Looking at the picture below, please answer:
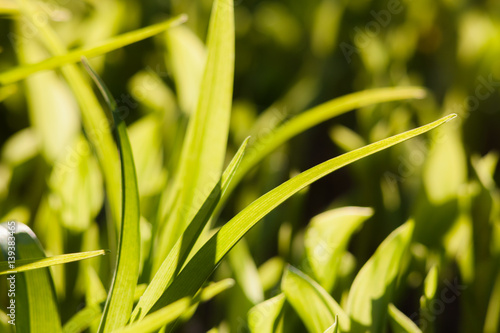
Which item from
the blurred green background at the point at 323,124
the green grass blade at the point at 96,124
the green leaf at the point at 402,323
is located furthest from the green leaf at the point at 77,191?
the green leaf at the point at 402,323

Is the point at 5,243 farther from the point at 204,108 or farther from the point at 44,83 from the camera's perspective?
the point at 44,83

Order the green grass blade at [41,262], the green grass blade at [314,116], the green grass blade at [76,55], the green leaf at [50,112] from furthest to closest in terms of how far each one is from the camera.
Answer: the green leaf at [50,112], the green grass blade at [314,116], the green grass blade at [76,55], the green grass blade at [41,262]

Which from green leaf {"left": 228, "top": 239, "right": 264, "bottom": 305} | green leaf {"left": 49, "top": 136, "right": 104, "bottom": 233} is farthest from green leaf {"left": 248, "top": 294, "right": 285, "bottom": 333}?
green leaf {"left": 49, "top": 136, "right": 104, "bottom": 233}

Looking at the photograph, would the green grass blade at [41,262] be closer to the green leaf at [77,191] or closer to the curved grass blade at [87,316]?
the curved grass blade at [87,316]

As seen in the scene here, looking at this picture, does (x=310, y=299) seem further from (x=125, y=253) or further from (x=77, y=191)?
(x=77, y=191)

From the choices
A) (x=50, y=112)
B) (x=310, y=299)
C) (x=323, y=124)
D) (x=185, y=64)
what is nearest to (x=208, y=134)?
(x=310, y=299)

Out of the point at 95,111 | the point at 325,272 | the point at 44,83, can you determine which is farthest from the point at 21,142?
the point at 325,272

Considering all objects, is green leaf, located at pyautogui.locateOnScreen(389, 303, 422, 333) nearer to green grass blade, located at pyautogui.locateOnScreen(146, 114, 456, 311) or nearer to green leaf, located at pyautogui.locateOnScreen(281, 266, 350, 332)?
green leaf, located at pyautogui.locateOnScreen(281, 266, 350, 332)
